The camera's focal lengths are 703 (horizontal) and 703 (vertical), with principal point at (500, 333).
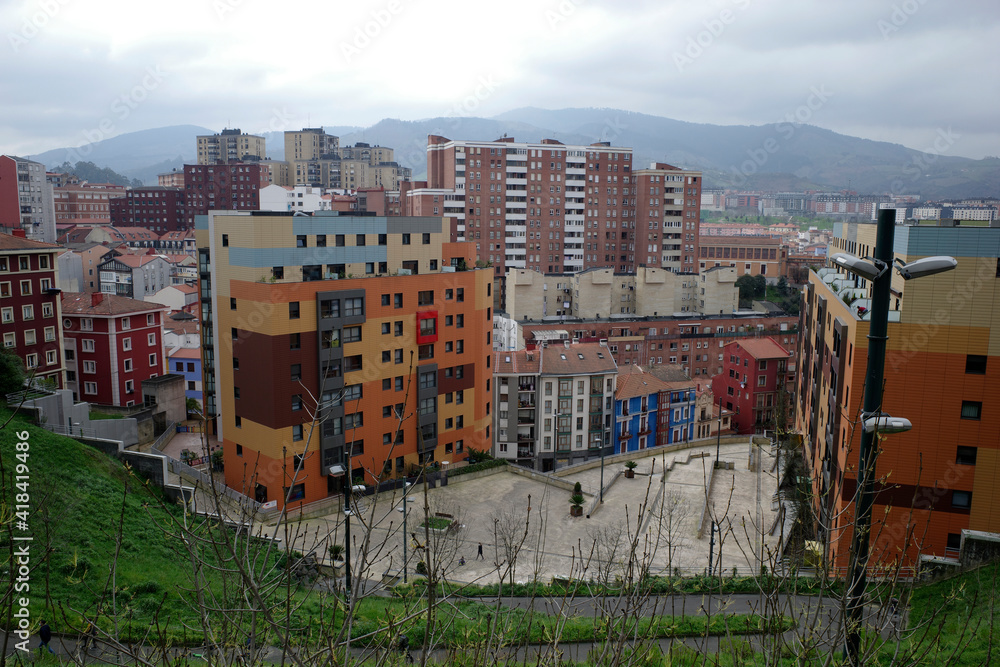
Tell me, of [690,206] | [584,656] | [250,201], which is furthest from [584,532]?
[250,201]

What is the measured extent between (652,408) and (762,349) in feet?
35.6

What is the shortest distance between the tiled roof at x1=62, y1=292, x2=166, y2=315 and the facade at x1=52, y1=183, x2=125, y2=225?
92.3m

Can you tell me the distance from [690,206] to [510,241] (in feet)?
78.3

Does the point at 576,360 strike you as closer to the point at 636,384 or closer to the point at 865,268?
the point at 636,384

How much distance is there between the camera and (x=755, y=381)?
55.9 metres

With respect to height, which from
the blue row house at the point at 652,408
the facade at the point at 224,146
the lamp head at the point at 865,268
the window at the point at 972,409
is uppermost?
the facade at the point at 224,146

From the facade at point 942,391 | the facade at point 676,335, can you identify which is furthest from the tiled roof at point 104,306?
the facade at point 942,391

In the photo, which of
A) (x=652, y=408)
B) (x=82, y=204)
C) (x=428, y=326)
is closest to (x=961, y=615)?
(x=428, y=326)

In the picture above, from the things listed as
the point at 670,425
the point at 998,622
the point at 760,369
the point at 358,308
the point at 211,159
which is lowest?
the point at 670,425

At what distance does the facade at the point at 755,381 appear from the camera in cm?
5569

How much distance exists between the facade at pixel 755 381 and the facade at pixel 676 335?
10.4m

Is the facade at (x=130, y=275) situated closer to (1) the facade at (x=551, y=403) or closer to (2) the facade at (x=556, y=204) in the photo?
(2) the facade at (x=556, y=204)

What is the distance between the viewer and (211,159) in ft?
502

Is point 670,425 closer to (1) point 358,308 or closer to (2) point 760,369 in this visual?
(2) point 760,369
